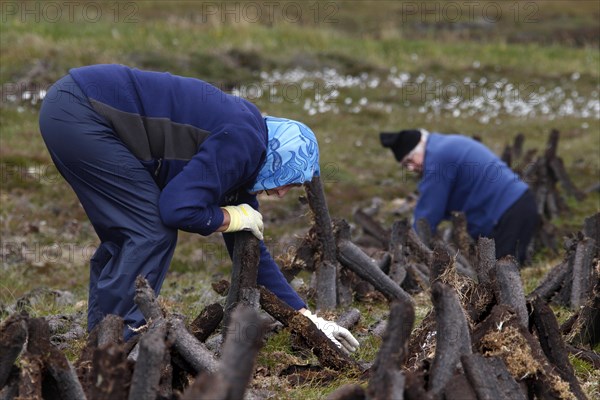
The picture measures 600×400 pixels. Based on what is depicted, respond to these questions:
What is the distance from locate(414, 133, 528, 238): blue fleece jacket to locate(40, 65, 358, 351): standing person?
15.9 ft

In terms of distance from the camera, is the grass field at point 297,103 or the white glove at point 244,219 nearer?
the white glove at point 244,219

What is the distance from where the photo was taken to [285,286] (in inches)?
218

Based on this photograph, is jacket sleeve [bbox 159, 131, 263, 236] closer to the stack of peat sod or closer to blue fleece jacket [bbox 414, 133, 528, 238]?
the stack of peat sod

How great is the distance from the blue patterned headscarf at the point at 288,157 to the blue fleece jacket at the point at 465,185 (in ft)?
16.0

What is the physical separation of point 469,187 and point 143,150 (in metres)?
5.87

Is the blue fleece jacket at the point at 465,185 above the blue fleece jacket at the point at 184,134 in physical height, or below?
below

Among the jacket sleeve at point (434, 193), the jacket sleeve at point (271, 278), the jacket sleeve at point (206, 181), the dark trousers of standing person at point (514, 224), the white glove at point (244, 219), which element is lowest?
the dark trousers of standing person at point (514, 224)

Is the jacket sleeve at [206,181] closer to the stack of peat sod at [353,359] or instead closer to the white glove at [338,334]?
the stack of peat sod at [353,359]

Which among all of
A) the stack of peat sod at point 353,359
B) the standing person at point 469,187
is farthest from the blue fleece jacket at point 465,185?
the stack of peat sod at point 353,359

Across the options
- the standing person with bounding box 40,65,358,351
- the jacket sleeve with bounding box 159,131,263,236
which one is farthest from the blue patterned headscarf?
the jacket sleeve with bounding box 159,131,263,236

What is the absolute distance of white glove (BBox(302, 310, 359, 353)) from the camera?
208 inches

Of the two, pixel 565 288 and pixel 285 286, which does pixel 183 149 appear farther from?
pixel 565 288

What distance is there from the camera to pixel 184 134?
16.1ft

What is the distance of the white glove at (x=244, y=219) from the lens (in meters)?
4.90
